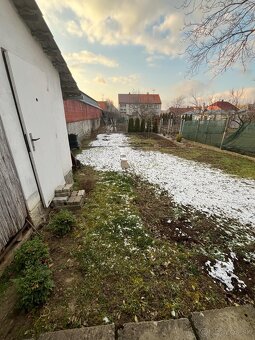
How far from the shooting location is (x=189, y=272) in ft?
6.98

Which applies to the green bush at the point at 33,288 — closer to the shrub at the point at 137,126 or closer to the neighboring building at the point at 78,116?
the neighboring building at the point at 78,116

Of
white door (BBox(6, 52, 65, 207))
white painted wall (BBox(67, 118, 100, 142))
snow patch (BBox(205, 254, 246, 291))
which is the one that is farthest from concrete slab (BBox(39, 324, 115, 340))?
white painted wall (BBox(67, 118, 100, 142))

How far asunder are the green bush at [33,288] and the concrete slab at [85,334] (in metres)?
0.31

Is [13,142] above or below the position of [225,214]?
above

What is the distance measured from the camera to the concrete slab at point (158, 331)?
4.82 ft

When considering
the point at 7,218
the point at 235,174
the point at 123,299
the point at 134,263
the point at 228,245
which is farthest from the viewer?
the point at 235,174

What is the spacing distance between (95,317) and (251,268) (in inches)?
77.5

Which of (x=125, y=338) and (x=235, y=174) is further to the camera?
(x=235, y=174)

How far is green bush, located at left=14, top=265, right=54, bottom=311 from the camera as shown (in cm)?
169

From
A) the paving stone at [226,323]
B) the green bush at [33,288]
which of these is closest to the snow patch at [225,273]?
the paving stone at [226,323]

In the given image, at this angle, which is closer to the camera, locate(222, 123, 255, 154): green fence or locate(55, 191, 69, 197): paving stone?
locate(55, 191, 69, 197): paving stone

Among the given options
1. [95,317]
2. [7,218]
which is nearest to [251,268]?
[95,317]

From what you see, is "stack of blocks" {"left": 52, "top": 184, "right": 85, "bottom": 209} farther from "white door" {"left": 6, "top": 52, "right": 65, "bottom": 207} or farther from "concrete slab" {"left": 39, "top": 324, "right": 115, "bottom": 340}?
"concrete slab" {"left": 39, "top": 324, "right": 115, "bottom": 340}

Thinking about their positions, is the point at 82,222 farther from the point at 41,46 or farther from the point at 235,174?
the point at 235,174
